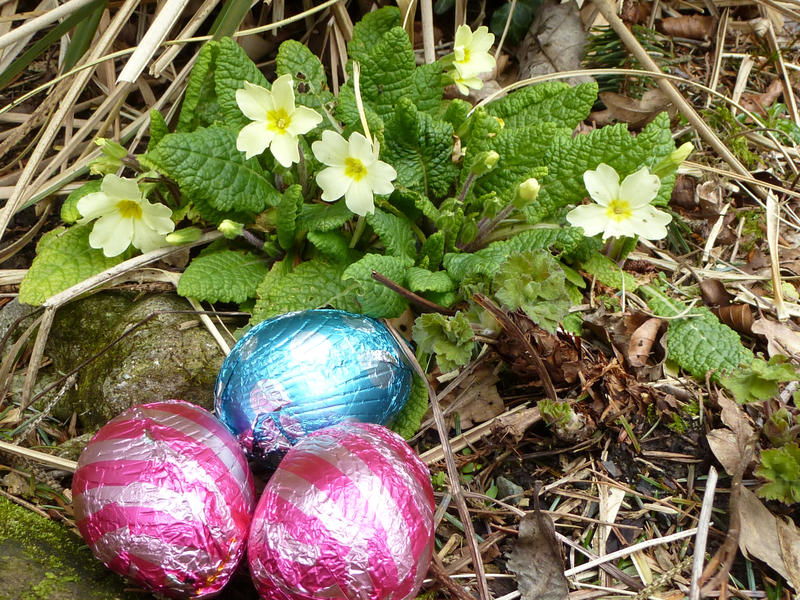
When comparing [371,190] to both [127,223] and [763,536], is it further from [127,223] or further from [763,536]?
[763,536]

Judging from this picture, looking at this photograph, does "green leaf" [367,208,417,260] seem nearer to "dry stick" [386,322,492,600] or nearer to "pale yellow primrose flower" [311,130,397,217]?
"pale yellow primrose flower" [311,130,397,217]

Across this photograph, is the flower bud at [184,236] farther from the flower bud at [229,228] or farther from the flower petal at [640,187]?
the flower petal at [640,187]

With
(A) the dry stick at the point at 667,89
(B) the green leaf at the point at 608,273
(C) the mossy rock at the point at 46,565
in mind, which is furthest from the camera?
(A) the dry stick at the point at 667,89

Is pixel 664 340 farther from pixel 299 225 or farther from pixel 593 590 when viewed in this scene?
pixel 299 225

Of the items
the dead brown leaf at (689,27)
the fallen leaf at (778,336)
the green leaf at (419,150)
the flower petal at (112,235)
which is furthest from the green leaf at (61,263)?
the dead brown leaf at (689,27)

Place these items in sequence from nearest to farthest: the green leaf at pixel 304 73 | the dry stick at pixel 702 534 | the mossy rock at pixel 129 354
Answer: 1. the dry stick at pixel 702 534
2. the mossy rock at pixel 129 354
3. the green leaf at pixel 304 73

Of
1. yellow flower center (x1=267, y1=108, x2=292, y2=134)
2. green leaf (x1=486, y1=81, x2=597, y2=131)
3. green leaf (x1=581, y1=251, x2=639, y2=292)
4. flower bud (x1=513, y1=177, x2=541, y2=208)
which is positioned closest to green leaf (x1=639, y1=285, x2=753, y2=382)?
green leaf (x1=581, y1=251, x2=639, y2=292)
